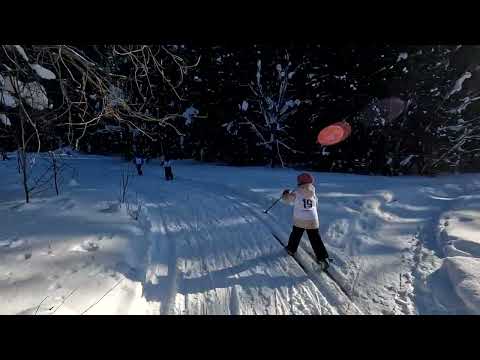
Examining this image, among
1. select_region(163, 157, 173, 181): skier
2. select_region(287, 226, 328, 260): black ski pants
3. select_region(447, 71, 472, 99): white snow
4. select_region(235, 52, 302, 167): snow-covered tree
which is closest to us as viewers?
select_region(287, 226, 328, 260): black ski pants

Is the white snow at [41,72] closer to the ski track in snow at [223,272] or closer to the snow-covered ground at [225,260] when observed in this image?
the snow-covered ground at [225,260]

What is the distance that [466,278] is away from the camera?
3.55 metres

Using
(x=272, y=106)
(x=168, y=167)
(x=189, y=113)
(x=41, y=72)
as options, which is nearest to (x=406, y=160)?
(x=272, y=106)

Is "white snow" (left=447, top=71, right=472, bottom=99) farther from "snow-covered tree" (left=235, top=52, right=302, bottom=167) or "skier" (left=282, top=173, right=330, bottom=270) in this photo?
"skier" (left=282, top=173, right=330, bottom=270)

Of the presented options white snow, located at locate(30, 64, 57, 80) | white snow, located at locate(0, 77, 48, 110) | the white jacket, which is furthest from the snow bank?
white snow, located at locate(0, 77, 48, 110)


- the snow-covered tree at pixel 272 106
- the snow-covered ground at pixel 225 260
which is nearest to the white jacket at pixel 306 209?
the snow-covered ground at pixel 225 260

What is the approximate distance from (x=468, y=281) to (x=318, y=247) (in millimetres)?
2010

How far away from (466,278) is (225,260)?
357 cm

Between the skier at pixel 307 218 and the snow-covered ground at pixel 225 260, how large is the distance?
0.23m

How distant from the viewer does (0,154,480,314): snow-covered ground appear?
3188 mm

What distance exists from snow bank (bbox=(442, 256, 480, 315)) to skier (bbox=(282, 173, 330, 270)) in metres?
1.74

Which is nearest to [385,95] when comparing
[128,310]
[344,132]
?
[344,132]
